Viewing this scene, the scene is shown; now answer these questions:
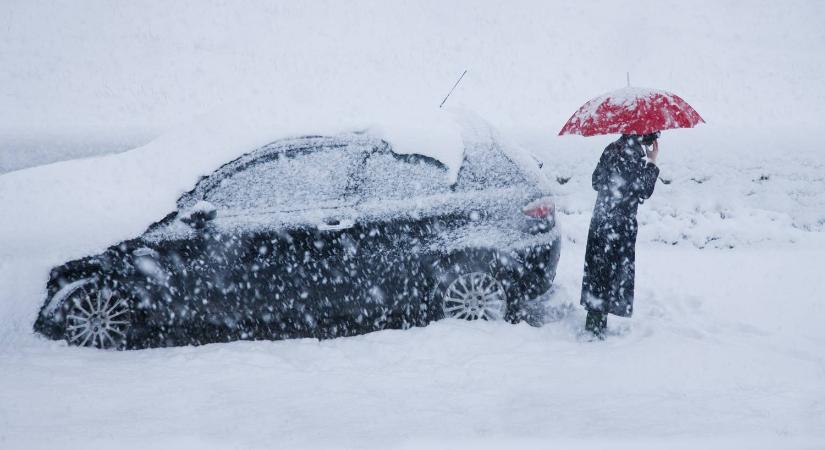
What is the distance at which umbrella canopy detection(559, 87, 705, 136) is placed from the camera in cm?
366

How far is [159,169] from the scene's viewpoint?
417 cm

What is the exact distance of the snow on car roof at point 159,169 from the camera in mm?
3807

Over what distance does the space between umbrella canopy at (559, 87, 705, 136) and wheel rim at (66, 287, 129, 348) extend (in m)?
3.31

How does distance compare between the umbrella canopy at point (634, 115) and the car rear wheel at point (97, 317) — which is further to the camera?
the car rear wheel at point (97, 317)

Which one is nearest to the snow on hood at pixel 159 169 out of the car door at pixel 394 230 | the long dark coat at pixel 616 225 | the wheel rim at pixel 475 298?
the car door at pixel 394 230

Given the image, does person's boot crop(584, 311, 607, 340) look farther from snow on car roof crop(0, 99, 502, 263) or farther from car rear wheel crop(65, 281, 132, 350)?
car rear wheel crop(65, 281, 132, 350)

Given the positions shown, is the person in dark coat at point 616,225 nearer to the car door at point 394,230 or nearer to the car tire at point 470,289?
the car tire at point 470,289

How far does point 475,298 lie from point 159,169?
8.24 feet

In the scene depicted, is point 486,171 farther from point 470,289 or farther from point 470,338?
point 470,338

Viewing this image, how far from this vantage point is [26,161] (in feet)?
26.8

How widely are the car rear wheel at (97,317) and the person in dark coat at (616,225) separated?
3.24 metres

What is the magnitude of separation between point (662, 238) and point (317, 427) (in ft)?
16.0

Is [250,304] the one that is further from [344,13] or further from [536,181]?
[344,13]

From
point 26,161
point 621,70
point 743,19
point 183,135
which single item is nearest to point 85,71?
point 26,161
